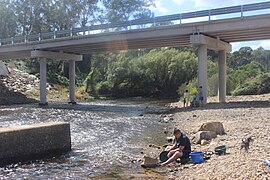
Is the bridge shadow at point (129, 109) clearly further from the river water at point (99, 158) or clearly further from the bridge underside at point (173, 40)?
the river water at point (99, 158)

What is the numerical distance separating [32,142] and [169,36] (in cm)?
2254

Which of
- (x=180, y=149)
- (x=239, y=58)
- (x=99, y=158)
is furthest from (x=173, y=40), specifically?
(x=239, y=58)

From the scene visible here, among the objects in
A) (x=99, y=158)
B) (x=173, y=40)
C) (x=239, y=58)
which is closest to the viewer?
(x=99, y=158)

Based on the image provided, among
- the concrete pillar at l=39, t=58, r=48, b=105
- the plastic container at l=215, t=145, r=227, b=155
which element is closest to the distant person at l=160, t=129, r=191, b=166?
the plastic container at l=215, t=145, r=227, b=155

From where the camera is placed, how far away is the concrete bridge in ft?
91.8

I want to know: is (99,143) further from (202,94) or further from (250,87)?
(250,87)

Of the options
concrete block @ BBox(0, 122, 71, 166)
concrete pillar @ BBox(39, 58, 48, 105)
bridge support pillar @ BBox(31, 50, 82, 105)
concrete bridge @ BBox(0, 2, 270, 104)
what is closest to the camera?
concrete block @ BBox(0, 122, 71, 166)

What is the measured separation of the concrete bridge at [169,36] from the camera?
27984 mm

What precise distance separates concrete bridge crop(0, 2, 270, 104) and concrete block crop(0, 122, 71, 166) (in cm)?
1898

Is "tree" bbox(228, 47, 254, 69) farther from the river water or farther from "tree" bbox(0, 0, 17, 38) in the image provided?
the river water

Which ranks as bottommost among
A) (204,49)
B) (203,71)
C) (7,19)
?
(203,71)

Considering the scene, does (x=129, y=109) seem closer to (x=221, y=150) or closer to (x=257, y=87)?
(x=257, y=87)

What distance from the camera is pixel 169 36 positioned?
1272 inches

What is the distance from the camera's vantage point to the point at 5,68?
181ft
